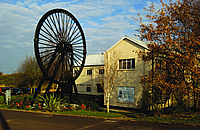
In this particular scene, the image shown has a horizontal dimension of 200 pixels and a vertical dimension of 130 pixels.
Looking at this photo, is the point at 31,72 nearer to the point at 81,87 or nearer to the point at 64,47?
the point at 81,87

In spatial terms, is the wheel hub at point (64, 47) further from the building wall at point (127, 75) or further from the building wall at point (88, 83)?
the building wall at point (88, 83)

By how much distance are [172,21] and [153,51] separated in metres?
2.64

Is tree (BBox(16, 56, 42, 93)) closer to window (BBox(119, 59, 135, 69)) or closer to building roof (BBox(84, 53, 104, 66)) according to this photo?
building roof (BBox(84, 53, 104, 66))

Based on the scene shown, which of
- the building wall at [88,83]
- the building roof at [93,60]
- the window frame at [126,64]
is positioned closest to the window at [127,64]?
the window frame at [126,64]

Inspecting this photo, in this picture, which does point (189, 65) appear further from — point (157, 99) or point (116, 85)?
point (116, 85)

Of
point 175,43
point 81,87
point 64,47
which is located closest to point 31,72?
point 81,87

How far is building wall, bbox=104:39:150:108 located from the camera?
20672 mm

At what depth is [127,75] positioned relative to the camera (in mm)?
21656

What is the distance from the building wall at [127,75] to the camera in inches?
814

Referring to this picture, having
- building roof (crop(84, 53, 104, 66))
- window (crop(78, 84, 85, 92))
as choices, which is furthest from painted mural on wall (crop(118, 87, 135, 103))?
window (crop(78, 84, 85, 92))

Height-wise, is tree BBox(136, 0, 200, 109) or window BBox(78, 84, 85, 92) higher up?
tree BBox(136, 0, 200, 109)

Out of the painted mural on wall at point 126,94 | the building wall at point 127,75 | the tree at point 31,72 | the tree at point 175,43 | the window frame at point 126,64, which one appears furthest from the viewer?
the tree at point 31,72

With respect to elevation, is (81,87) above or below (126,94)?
below

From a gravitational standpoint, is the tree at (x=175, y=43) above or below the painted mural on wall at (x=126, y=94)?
above
